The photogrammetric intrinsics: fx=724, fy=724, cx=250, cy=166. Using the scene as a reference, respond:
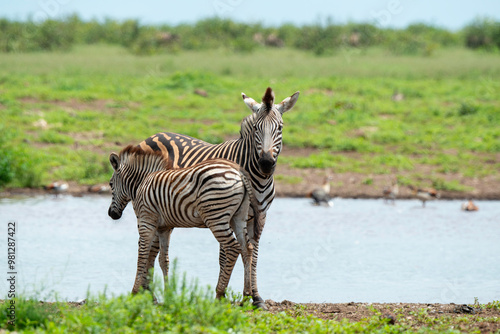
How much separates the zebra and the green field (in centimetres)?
928

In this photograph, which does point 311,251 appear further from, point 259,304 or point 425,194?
point 425,194

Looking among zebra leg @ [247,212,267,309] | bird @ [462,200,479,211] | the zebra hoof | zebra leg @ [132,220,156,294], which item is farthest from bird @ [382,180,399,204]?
zebra leg @ [132,220,156,294]

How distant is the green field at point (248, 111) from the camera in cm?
1788

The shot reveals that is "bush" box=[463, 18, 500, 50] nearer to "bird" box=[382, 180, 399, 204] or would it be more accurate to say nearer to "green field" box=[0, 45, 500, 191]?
"green field" box=[0, 45, 500, 191]

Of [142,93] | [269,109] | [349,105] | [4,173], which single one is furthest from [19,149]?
[269,109]

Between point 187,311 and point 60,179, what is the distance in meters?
11.4

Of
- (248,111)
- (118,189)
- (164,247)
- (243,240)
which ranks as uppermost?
(248,111)

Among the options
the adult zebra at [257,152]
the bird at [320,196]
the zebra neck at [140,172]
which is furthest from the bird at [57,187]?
the adult zebra at [257,152]

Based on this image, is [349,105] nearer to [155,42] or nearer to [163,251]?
[163,251]

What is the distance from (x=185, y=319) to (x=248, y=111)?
51.6ft

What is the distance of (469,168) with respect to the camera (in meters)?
17.8

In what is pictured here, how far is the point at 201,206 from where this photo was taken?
7.09m

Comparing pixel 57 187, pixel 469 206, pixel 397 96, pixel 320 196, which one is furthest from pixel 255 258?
pixel 397 96

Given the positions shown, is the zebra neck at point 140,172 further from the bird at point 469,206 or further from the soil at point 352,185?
the bird at point 469,206
